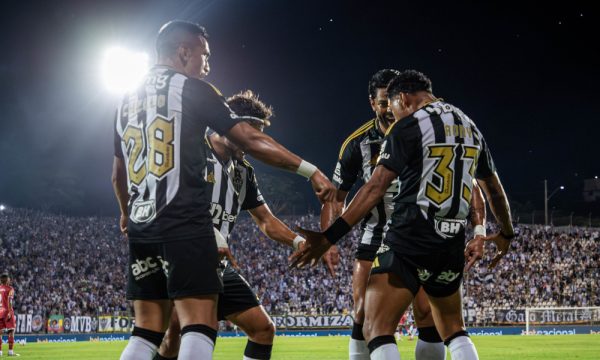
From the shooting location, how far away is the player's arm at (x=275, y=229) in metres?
6.70

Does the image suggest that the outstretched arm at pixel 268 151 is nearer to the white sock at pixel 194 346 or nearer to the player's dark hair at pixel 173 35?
the player's dark hair at pixel 173 35

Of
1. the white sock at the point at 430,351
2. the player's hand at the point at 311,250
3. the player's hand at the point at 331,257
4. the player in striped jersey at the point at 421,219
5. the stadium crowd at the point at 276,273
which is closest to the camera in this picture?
the player's hand at the point at 311,250

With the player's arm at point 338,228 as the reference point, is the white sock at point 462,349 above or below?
below

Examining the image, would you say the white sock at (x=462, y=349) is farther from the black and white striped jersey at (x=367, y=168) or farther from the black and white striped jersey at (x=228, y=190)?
Result: the black and white striped jersey at (x=228, y=190)

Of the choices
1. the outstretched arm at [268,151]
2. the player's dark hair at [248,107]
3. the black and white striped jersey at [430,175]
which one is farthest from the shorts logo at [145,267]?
the player's dark hair at [248,107]

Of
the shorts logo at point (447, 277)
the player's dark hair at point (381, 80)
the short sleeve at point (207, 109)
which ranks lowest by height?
the shorts logo at point (447, 277)

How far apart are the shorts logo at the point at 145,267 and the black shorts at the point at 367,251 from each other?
328cm

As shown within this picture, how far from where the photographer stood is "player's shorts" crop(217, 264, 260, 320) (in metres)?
6.55

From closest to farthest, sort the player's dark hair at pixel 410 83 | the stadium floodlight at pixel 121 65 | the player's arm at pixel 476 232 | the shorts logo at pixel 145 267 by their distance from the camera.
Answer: the shorts logo at pixel 145 267 → the player's dark hair at pixel 410 83 → the player's arm at pixel 476 232 → the stadium floodlight at pixel 121 65

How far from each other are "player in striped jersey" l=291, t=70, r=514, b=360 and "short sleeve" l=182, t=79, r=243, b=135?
4.07 feet

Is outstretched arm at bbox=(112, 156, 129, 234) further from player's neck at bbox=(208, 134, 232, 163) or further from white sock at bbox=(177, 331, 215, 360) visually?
white sock at bbox=(177, 331, 215, 360)

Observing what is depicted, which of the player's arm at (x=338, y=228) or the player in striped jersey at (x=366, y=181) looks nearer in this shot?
the player's arm at (x=338, y=228)

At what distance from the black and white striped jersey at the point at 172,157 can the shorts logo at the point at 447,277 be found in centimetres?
Result: 198

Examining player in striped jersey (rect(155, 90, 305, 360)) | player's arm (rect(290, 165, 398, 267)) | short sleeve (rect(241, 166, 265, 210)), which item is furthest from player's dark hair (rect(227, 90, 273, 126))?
player's arm (rect(290, 165, 398, 267))
